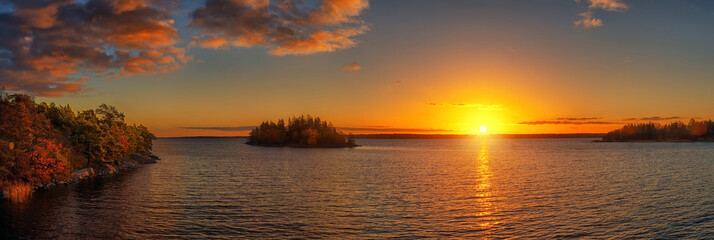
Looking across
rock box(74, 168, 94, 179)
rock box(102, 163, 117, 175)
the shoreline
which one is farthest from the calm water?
rock box(102, 163, 117, 175)

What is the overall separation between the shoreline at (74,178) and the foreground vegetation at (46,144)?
18cm

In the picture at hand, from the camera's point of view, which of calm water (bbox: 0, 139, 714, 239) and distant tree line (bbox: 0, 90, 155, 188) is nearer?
calm water (bbox: 0, 139, 714, 239)

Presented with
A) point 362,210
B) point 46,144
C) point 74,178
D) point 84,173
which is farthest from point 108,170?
point 362,210

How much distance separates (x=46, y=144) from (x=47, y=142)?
1.07 metres

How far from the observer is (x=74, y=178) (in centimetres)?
6562

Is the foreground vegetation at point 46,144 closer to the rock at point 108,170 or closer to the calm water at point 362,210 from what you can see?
the rock at point 108,170

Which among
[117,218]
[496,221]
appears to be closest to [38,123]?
[117,218]

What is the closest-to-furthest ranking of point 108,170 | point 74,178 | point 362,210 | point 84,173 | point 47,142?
1. point 362,210
2. point 47,142
3. point 74,178
4. point 84,173
5. point 108,170

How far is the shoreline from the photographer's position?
1881 inches

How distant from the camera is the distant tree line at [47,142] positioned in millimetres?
53094

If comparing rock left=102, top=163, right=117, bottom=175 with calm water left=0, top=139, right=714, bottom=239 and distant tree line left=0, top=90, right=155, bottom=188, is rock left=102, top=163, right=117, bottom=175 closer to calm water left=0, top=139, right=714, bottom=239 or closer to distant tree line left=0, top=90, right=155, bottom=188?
distant tree line left=0, top=90, right=155, bottom=188

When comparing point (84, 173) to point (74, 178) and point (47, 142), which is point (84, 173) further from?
point (47, 142)

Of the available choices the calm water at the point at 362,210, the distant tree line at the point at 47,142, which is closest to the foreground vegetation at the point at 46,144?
the distant tree line at the point at 47,142

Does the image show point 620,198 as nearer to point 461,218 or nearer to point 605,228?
point 605,228
